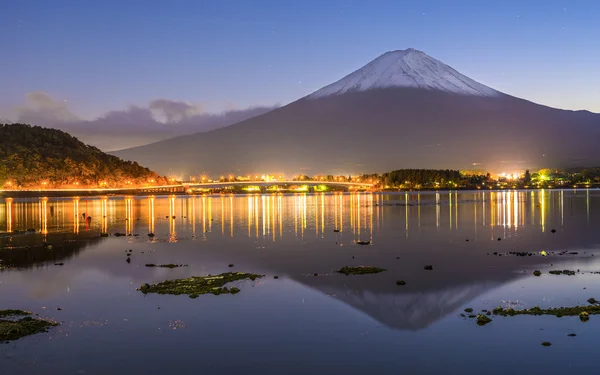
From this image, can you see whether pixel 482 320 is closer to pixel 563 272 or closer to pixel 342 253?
pixel 563 272

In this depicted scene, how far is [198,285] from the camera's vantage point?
1642cm

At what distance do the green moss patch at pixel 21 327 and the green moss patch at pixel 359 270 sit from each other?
30.2 ft

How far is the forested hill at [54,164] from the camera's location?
139 m

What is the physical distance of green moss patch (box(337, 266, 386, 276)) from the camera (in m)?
18.5

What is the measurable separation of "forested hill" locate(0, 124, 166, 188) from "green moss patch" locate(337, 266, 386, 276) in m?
132

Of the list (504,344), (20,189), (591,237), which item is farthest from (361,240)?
(20,189)

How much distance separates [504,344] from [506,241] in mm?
19144

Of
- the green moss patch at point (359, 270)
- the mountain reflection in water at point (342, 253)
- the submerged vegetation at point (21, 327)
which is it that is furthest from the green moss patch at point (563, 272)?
the submerged vegetation at point (21, 327)

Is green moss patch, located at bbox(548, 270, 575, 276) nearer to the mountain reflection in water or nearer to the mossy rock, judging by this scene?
the mountain reflection in water

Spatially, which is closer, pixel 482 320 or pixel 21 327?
pixel 21 327

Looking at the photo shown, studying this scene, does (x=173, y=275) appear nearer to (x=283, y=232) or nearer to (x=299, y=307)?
(x=299, y=307)

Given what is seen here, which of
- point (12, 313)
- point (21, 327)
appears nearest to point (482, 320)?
point (21, 327)

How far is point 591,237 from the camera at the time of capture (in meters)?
29.9

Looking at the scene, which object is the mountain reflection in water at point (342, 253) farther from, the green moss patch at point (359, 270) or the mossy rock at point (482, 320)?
the mossy rock at point (482, 320)
